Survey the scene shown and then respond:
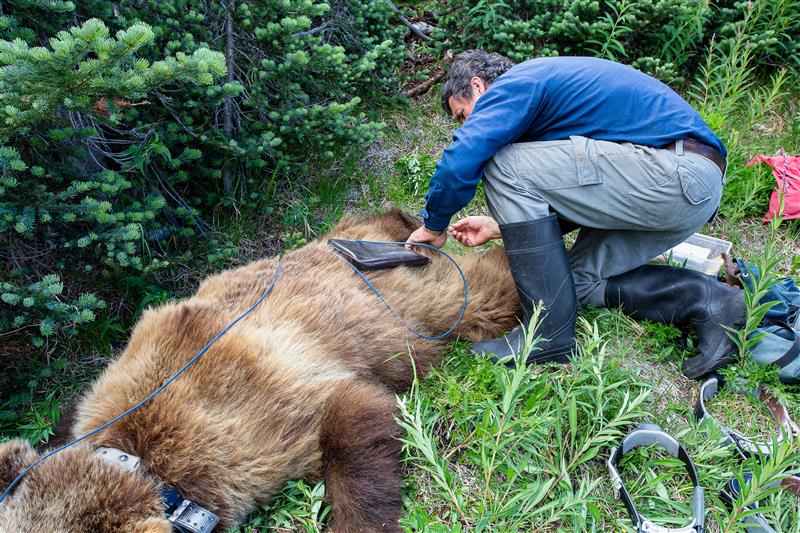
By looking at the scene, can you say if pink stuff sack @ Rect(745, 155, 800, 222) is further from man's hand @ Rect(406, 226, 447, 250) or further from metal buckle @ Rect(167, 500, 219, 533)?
metal buckle @ Rect(167, 500, 219, 533)

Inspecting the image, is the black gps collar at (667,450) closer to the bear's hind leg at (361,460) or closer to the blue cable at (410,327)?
the bear's hind leg at (361,460)

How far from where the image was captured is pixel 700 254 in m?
4.25

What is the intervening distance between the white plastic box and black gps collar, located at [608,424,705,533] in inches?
65.6

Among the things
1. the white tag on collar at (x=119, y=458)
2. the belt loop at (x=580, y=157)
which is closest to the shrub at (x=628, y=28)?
the belt loop at (x=580, y=157)

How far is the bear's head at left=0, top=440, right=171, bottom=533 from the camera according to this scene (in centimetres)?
234

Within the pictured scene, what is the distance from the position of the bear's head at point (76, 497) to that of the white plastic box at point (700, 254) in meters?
3.49

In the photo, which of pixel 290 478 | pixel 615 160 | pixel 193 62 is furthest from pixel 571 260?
pixel 193 62

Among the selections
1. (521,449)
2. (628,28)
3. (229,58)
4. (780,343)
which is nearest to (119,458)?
(521,449)

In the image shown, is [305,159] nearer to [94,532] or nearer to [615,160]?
[615,160]

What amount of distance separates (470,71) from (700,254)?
2139 millimetres

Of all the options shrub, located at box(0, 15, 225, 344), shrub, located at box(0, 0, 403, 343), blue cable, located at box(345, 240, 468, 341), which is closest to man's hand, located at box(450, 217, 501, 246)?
blue cable, located at box(345, 240, 468, 341)

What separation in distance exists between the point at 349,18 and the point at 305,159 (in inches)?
53.2

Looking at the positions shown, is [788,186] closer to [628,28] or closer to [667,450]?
[628,28]

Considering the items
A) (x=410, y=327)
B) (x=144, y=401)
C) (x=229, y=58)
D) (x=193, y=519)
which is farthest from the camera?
(x=229, y=58)
